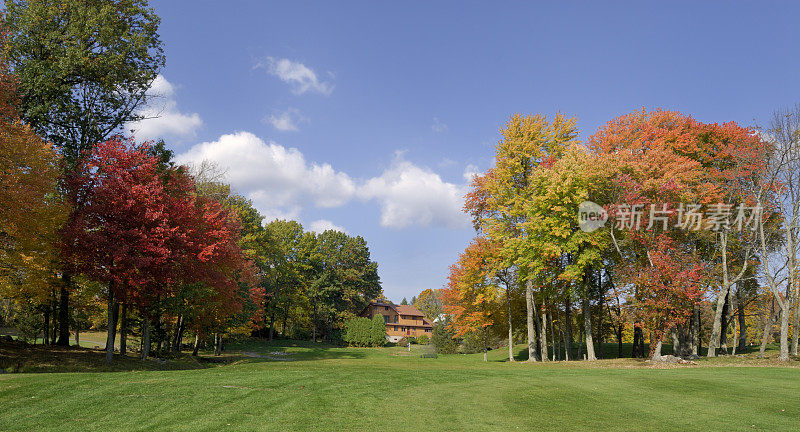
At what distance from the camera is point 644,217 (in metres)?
23.0

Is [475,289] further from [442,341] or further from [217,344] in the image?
[217,344]

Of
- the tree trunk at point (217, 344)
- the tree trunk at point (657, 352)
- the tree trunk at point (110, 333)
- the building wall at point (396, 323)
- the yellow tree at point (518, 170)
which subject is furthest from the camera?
the building wall at point (396, 323)

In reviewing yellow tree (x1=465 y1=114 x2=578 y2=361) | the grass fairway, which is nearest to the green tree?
the grass fairway

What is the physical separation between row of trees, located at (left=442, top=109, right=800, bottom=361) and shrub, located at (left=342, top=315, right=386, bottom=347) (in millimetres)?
29285

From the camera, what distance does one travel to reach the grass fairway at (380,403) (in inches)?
341

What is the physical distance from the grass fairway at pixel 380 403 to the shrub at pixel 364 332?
4331 cm

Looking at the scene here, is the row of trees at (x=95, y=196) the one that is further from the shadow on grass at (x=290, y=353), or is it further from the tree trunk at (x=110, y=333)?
the shadow on grass at (x=290, y=353)

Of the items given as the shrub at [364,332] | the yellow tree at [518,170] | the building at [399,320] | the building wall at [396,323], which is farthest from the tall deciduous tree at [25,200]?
the building wall at [396,323]

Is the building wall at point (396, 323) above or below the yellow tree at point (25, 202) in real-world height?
below

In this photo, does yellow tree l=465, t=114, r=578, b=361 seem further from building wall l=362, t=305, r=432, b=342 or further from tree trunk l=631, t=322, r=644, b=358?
building wall l=362, t=305, r=432, b=342

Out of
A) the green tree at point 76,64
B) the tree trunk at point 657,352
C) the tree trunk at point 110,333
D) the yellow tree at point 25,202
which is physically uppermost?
the green tree at point 76,64

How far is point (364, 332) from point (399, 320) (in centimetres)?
Result: 2690

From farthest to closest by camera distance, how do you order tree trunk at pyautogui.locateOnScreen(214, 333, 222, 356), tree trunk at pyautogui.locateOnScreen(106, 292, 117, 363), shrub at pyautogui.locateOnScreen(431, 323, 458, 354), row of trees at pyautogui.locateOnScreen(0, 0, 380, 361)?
shrub at pyautogui.locateOnScreen(431, 323, 458, 354) < tree trunk at pyautogui.locateOnScreen(214, 333, 222, 356) < tree trunk at pyautogui.locateOnScreen(106, 292, 117, 363) < row of trees at pyautogui.locateOnScreen(0, 0, 380, 361)

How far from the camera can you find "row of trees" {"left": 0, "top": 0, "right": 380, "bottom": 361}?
52.2 ft
